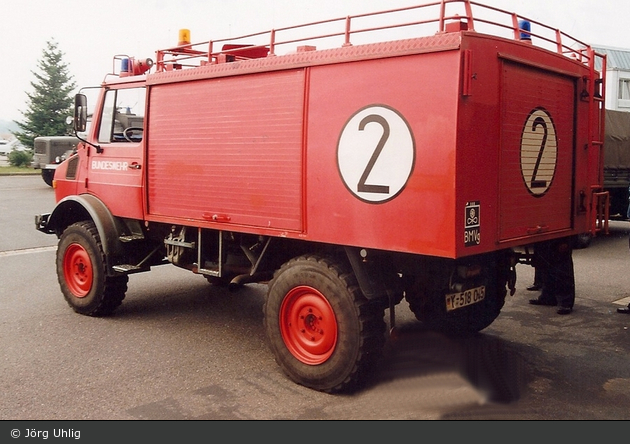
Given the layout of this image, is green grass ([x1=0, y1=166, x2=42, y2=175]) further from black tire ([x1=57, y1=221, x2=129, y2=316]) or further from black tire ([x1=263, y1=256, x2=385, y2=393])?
black tire ([x1=263, y1=256, x2=385, y2=393])

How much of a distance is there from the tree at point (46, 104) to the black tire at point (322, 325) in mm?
34743

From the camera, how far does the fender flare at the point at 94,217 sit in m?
6.91

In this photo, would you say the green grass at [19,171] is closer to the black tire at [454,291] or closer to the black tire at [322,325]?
the black tire at [454,291]

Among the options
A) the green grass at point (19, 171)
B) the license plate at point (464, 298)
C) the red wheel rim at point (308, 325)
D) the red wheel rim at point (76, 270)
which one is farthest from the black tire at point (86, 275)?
the green grass at point (19, 171)

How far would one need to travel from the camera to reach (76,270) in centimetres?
745

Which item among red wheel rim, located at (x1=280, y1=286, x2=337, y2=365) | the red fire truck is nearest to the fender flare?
the red fire truck

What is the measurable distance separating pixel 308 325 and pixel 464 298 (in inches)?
50.2

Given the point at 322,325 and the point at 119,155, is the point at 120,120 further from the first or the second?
the point at 322,325

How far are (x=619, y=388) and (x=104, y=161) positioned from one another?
5.67 meters

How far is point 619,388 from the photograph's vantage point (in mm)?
5020

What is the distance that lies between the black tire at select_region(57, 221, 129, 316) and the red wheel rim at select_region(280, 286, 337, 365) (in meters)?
2.71

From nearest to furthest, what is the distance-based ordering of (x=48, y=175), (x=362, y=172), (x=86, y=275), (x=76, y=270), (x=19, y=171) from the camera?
1. (x=362, y=172)
2. (x=86, y=275)
3. (x=76, y=270)
4. (x=48, y=175)
5. (x=19, y=171)

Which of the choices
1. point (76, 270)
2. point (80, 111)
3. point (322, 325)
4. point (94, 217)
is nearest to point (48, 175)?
point (76, 270)

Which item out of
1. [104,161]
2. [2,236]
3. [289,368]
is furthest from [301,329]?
[2,236]
